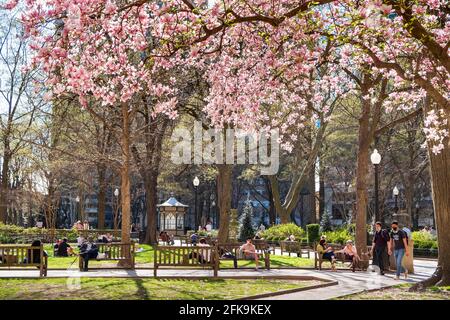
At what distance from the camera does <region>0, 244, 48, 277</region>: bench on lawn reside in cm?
1557

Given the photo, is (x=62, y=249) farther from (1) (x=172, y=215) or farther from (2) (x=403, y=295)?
(1) (x=172, y=215)

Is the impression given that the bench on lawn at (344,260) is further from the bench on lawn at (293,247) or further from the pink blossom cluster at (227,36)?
the pink blossom cluster at (227,36)

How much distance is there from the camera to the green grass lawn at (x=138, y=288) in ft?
37.4

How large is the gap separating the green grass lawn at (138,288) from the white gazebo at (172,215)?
25.1 m

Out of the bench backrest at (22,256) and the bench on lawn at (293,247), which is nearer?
the bench backrest at (22,256)

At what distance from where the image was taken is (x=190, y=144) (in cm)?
3127

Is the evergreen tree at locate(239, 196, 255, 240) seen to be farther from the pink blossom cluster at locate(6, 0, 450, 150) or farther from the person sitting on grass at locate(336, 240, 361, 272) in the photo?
the pink blossom cluster at locate(6, 0, 450, 150)

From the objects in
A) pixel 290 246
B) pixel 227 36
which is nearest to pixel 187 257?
pixel 227 36

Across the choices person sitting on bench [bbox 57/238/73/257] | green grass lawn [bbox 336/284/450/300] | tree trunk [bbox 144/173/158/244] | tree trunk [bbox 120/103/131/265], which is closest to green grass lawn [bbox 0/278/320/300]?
green grass lawn [bbox 336/284/450/300]

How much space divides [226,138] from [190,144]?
24.1 ft

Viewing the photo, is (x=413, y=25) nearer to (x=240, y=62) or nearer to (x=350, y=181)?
(x=240, y=62)

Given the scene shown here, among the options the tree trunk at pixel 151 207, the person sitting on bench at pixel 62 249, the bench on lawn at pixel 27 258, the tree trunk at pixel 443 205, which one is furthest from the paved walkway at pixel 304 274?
the tree trunk at pixel 151 207

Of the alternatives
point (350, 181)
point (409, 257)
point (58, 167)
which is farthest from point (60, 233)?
point (409, 257)

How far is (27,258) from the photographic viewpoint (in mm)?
16266
